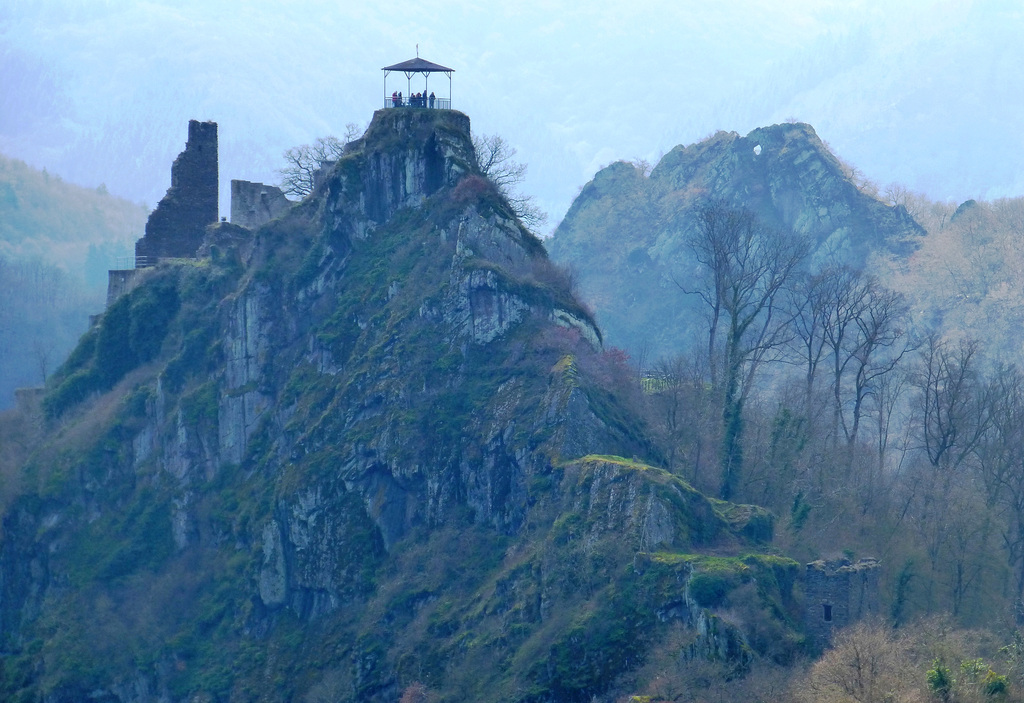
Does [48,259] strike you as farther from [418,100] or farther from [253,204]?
[418,100]

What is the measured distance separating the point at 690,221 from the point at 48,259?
67.2m

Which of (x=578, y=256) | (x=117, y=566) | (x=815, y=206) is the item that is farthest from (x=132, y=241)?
(x=117, y=566)

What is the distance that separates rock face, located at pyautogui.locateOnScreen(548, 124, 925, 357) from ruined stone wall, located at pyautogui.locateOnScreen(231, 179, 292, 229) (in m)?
37.6

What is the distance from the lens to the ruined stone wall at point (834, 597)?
157ft

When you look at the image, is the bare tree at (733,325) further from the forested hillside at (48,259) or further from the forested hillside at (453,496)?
the forested hillside at (48,259)

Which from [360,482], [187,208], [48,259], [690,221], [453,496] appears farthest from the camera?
[48,259]

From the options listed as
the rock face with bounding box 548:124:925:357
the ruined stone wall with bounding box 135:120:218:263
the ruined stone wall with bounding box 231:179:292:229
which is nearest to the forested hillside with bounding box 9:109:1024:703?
the ruined stone wall with bounding box 231:179:292:229

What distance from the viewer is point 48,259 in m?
154

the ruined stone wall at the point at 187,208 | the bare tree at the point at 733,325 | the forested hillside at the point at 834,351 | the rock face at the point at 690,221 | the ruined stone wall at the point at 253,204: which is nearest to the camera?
the forested hillside at the point at 834,351

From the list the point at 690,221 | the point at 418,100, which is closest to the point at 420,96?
the point at 418,100

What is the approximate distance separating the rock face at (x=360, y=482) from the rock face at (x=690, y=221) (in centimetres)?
4258

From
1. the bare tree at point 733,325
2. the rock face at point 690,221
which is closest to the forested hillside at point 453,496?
the bare tree at point 733,325

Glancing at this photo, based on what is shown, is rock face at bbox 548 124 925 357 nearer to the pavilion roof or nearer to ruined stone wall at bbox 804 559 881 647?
the pavilion roof

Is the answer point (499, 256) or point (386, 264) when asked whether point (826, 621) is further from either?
point (386, 264)
